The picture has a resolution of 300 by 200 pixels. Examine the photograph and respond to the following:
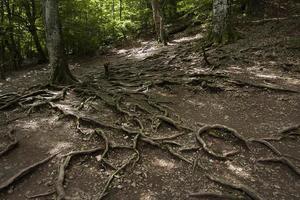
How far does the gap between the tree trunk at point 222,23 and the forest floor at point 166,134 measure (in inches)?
67.2

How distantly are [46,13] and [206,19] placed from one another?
11.2 metres

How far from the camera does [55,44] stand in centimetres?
930

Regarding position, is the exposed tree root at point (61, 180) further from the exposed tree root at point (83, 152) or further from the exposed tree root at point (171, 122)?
the exposed tree root at point (171, 122)

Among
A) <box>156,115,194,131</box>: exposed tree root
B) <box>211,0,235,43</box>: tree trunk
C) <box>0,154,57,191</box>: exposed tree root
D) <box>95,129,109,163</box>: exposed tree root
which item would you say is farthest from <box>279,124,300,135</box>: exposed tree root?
<box>211,0,235,43</box>: tree trunk

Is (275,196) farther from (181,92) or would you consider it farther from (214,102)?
(181,92)

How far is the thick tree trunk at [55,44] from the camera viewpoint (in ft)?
29.9

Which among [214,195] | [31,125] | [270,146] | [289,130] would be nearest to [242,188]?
[214,195]

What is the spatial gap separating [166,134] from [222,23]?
726 cm

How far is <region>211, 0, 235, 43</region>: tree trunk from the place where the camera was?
11.5 metres

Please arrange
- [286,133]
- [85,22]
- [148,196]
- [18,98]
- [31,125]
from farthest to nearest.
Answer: [85,22]
[18,98]
[31,125]
[286,133]
[148,196]

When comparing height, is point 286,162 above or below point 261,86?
below

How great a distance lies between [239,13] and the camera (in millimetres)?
16219

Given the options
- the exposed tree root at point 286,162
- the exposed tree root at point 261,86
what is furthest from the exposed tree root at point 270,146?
the exposed tree root at point 261,86

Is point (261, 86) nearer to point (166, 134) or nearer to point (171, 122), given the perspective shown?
point (171, 122)
